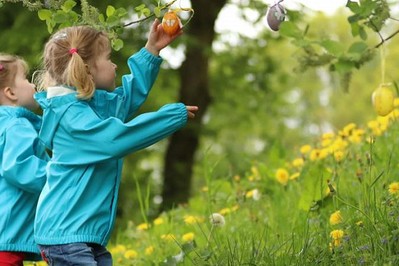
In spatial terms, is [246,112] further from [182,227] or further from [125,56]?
[182,227]

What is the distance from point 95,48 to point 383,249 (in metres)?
1.24

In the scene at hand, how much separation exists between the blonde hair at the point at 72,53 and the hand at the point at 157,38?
0.20 meters

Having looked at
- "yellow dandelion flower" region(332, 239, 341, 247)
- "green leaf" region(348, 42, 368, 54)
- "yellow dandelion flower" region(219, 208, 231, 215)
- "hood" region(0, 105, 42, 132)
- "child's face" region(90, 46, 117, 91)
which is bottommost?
"yellow dandelion flower" region(219, 208, 231, 215)

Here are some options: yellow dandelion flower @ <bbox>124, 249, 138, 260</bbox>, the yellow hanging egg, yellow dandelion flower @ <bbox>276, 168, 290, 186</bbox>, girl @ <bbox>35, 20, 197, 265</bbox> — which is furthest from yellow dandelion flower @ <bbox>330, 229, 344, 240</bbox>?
yellow dandelion flower @ <bbox>276, 168, 290, 186</bbox>

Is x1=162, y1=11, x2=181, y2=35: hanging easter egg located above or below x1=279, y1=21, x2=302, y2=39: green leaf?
above

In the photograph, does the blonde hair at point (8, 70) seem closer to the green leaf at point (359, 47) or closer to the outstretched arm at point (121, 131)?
the outstretched arm at point (121, 131)

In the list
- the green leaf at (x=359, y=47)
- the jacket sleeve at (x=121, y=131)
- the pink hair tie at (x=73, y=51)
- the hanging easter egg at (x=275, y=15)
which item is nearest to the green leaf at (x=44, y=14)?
the pink hair tie at (x=73, y=51)

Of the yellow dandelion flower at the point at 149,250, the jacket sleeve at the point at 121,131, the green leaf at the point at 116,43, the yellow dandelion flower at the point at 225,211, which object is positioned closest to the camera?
the jacket sleeve at the point at 121,131

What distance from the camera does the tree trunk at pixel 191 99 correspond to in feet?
32.2

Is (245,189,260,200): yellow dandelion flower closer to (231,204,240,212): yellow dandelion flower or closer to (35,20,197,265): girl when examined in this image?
(231,204,240,212): yellow dandelion flower

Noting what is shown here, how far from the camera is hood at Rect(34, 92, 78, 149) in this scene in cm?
290

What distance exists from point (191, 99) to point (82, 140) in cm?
723

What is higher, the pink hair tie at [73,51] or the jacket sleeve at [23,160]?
the pink hair tie at [73,51]

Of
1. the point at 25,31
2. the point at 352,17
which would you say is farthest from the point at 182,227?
the point at 25,31
